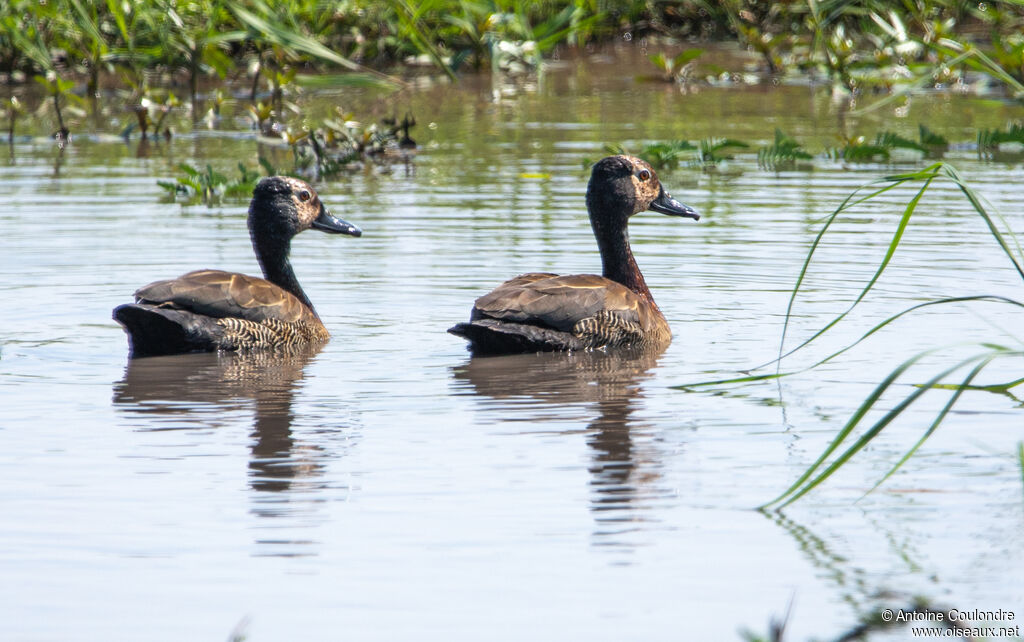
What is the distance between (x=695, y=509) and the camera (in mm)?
5730

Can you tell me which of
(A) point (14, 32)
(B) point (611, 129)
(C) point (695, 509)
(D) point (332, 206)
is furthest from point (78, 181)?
(C) point (695, 509)

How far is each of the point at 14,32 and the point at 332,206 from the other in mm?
6277

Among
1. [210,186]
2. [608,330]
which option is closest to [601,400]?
[608,330]

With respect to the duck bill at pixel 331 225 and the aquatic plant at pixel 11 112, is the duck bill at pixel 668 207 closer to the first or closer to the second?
the duck bill at pixel 331 225

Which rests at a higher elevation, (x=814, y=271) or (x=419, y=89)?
(x=419, y=89)

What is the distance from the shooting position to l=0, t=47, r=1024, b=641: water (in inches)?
192

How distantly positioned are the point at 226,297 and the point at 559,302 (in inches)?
70.5

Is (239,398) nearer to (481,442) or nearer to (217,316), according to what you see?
(217,316)

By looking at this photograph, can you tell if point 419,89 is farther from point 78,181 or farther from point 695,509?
point 695,509

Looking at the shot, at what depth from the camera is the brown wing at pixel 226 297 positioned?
339 inches

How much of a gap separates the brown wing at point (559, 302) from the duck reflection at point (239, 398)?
3.61 ft

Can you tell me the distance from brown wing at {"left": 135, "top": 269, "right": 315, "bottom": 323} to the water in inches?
11.1

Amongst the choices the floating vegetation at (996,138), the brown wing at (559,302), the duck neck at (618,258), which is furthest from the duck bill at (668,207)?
the floating vegetation at (996,138)

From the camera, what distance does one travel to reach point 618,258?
981cm
